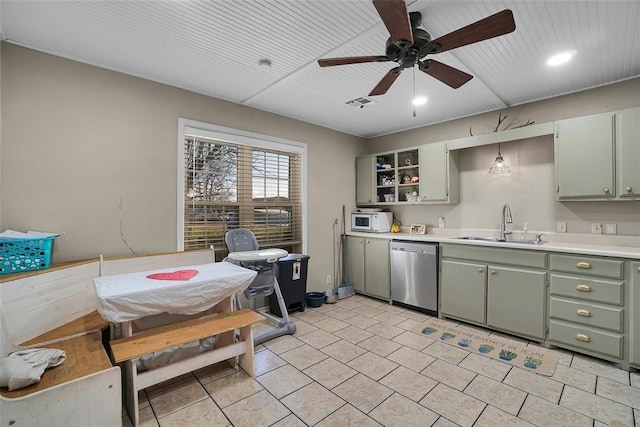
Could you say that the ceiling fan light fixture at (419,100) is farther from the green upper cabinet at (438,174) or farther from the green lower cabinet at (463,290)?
the green lower cabinet at (463,290)

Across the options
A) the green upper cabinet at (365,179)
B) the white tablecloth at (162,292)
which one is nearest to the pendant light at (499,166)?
the green upper cabinet at (365,179)

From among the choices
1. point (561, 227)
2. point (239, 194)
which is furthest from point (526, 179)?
point (239, 194)

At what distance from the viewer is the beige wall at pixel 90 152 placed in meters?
2.28

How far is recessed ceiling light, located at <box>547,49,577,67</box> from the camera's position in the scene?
2.39m

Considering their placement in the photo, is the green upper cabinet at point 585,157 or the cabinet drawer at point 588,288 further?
the green upper cabinet at point 585,157

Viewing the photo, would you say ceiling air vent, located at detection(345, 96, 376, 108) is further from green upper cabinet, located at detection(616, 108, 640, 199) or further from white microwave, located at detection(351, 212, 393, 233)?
green upper cabinet, located at detection(616, 108, 640, 199)

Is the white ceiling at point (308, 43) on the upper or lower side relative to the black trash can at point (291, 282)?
upper

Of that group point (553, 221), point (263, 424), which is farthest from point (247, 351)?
point (553, 221)

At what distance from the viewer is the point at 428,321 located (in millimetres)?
3541

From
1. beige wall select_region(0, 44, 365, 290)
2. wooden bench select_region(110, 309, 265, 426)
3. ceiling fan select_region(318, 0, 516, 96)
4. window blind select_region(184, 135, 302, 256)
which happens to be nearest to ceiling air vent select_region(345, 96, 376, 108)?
window blind select_region(184, 135, 302, 256)

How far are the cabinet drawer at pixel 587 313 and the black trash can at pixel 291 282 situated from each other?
8.80 feet

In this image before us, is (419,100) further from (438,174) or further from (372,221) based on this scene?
(372,221)

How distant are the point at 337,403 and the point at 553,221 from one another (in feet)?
10.2

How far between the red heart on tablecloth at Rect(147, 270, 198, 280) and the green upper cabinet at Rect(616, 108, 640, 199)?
13.0 ft
